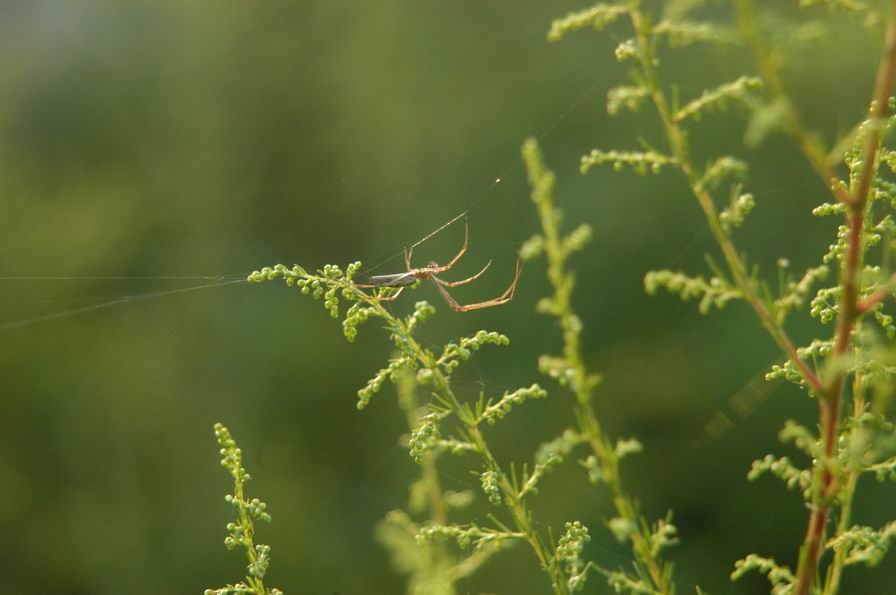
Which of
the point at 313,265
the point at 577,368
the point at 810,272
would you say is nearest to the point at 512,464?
the point at 577,368

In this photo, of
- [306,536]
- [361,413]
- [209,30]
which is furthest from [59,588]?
[209,30]

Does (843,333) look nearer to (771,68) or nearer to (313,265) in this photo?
(771,68)

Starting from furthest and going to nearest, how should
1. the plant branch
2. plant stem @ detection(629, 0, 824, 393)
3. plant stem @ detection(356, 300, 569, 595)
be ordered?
plant stem @ detection(356, 300, 569, 595) → plant stem @ detection(629, 0, 824, 393) → the plant branch

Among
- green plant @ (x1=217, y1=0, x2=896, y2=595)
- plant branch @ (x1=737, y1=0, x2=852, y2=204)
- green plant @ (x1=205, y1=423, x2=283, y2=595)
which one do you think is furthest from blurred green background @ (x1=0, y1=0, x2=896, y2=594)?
plant branch @ (x1=737, y1=0, x2=852, y2=204)

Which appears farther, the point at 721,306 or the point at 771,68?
the point at 721,306

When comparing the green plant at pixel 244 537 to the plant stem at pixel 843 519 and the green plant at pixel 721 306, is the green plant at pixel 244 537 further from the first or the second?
the plant stem at pixel 843 519

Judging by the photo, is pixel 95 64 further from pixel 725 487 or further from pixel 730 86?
pixel 730 86

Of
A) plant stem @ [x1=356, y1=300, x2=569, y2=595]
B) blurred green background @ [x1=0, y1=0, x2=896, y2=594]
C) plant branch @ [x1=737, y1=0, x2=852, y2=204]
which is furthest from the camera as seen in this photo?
blurred green background @ [x1=0, y1=0, x2=896, y2=594]

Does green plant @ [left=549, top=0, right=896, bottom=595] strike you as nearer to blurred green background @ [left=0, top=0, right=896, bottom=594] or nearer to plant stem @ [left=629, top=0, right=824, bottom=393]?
Result: plant stem @ [left=629, top=0, right=824, bottom=393]
